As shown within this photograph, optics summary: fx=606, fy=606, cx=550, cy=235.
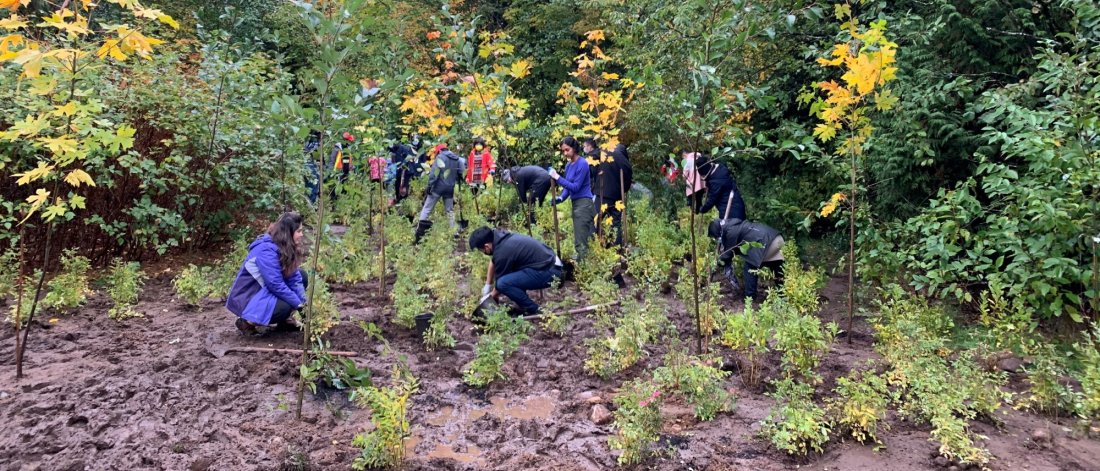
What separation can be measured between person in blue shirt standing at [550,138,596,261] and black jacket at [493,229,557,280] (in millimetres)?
1240

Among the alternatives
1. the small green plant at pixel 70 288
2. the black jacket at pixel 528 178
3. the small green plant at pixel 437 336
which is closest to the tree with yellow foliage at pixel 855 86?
the small green plant at pixel 437 336

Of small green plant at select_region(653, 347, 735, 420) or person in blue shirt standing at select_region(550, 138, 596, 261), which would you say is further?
person in blue shirt standing at select_region(550, 138, 596, 261)

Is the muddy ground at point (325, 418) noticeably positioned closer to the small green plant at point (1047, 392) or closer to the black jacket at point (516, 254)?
the small green plant at point (1047, 392)

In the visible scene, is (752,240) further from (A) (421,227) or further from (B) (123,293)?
(B) (123,293)

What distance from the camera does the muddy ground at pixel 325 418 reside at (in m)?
3.06

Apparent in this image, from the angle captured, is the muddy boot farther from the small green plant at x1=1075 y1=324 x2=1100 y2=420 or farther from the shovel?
the small green plant at x1=1075 y1=324 x2=1100 y2=420

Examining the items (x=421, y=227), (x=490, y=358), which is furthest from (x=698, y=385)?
(x=421, y=227)

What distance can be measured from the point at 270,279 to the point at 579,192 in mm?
3602

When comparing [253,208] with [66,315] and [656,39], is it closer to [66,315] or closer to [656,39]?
[66,315]

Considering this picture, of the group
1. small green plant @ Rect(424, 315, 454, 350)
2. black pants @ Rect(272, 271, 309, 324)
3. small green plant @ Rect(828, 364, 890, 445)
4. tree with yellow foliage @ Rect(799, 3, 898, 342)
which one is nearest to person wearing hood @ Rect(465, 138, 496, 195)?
small green plant @ Rect(424, 315, 454, 350)

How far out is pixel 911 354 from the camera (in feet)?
12.5

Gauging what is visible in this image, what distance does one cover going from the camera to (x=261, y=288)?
15.6ft

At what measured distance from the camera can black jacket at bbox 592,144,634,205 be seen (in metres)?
7.46

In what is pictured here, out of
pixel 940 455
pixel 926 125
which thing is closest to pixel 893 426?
pixel 940 455
